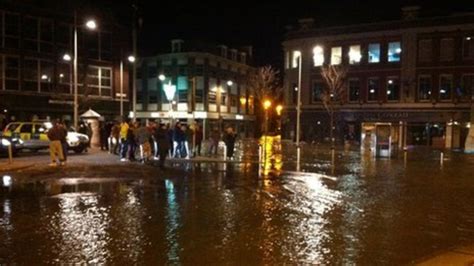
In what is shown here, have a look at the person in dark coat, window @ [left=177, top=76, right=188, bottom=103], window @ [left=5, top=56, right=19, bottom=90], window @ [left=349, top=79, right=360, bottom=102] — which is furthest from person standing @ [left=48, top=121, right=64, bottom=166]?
window @ [left=177, top=76, right=188, bottom=103]

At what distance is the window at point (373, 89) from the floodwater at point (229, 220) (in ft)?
127

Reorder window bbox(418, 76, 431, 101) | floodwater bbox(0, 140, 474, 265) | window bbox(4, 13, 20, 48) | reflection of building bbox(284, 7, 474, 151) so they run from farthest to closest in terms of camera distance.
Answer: window bbox(418, 76, 431, 101)
reflection of building bbox(284, 7, 474, 151)
window bbox(4, 13, 20, 48)
floodwater bbox(0, 140, 474, 265)

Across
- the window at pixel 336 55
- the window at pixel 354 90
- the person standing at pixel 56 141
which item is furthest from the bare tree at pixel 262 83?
the person standing at pixel 56 141

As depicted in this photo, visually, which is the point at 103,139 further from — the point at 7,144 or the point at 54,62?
the point at 54,62

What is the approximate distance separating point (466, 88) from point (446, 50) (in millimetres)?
4056

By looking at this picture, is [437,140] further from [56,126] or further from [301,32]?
[56,126]

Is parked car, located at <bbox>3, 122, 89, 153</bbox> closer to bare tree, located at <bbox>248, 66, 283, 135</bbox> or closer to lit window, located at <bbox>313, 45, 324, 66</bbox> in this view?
lit window, located at <bbox>313, 45, 324, 66</bbox>

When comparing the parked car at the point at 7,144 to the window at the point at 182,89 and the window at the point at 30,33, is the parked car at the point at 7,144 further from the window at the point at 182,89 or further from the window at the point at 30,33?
the window at the point at 182,89

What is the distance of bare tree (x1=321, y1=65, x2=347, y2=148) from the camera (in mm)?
57438

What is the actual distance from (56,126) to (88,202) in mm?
9252

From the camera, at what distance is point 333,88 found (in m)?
57.6

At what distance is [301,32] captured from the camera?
61938 millimetres

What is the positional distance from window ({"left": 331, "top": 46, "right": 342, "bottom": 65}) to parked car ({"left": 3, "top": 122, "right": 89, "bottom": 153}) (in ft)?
118

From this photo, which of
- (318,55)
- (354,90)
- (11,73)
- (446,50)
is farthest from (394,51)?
(11,73)
